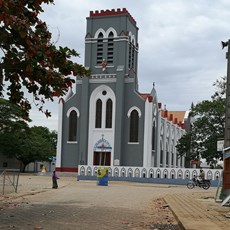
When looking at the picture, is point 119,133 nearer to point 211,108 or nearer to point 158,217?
point 211,108

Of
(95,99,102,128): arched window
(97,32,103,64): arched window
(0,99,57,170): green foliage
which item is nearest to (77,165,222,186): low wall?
(95,99,102,128): arched window

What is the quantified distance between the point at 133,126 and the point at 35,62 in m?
40.4

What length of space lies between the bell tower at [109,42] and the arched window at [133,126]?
4.73m

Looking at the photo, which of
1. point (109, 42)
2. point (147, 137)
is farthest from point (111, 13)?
point (147, 137)

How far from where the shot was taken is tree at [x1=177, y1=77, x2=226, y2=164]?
52.1 metres

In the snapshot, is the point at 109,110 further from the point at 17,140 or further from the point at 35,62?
the point at 35,62

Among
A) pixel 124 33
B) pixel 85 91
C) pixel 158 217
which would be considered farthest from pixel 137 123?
pixel 158 217

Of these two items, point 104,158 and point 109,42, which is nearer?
point 104,158

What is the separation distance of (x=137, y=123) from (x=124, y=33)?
33.1 feet

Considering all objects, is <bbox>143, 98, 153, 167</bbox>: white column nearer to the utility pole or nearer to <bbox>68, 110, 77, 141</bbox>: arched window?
<bbox>68, 110, 77, 141</bbox>: arched window

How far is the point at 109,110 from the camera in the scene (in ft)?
170

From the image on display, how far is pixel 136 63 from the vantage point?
5603cm

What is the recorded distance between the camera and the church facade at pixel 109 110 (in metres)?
50.5

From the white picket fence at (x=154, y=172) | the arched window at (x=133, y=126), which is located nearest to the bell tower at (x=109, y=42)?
the arched window at (x=133, y=126)
